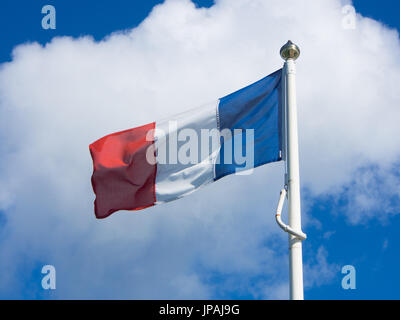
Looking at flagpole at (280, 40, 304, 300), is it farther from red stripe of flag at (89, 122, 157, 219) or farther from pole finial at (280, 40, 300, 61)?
red stripe of flag at (89, 122, 157, 219)

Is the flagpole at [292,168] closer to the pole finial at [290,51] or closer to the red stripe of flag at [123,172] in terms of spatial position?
the pole finial at [290,51]

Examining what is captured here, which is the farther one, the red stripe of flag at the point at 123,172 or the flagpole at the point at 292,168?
the red stripe of flag at the point at 123,172

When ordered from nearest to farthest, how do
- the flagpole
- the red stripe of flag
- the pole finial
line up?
1. the flagpole
2. the pole finial
3. the red stripe of flag

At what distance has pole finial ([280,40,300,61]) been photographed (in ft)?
56.1

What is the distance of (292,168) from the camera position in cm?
1577

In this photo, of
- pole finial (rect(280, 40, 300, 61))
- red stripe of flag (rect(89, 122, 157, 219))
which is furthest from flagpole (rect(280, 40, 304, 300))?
red stripe of flag (rect(89, 122, 157, 219))

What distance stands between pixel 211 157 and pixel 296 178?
9.75 feet

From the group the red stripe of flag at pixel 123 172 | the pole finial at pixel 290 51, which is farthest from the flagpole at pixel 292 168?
the red stripe of flag at pixel 123 172

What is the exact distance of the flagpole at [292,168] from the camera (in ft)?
48.2
